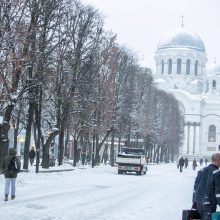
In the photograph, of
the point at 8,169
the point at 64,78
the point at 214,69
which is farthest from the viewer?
the point at 214,69

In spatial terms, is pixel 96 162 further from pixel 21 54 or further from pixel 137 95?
pixel 21 54

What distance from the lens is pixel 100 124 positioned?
49594 millimetres

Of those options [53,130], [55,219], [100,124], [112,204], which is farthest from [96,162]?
[55,219]

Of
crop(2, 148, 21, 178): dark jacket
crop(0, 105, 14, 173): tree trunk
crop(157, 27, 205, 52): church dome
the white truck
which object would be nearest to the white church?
crop(157, 27, 205, 52): church dome

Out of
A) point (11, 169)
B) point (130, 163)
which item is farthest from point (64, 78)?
point (11, 169)

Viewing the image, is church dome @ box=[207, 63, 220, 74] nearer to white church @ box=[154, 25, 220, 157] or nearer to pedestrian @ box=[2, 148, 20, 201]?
white church @ box=[154, 25, 220, 157]

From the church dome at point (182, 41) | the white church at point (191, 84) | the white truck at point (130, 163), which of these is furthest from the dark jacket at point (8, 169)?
the church dome at point (182, 41)

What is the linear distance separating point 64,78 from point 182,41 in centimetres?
10727

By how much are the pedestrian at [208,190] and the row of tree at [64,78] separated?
1552cm

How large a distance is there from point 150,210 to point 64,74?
22.4 m

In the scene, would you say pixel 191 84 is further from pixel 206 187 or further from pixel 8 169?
pixel 206 187

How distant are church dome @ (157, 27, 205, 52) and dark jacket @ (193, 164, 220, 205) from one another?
133m

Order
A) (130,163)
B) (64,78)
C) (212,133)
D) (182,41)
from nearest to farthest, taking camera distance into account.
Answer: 1. (64,78)
2. (130,163)
3. (182,41)
4. (212,133)

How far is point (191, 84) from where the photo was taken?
14400 cm
